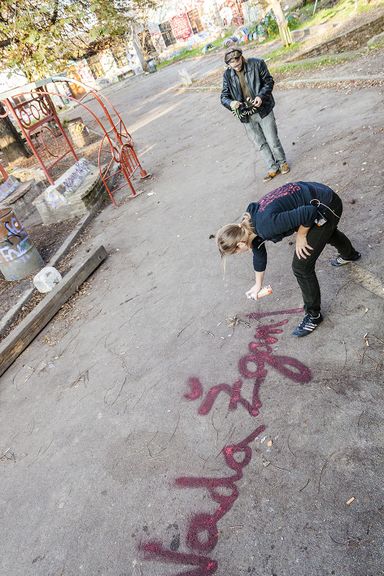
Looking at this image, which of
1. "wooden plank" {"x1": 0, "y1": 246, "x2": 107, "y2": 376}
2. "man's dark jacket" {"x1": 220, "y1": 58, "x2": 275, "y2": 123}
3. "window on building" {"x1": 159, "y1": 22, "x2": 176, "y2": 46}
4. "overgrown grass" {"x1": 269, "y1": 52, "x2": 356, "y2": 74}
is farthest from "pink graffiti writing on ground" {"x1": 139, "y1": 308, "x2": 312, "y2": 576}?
"window on building" {"x1": 159, "y1": 22, "x2": 176, "y2": 46}

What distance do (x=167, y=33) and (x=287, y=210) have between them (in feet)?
145

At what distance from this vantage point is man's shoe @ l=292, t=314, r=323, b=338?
3182mm

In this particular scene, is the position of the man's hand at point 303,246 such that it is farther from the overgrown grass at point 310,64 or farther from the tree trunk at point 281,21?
the tree trunk at point 281,21

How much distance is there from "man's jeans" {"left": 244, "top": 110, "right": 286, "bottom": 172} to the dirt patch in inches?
152

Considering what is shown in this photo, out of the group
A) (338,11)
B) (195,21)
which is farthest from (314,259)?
(195,21)

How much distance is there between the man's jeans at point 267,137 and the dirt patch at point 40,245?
385 cm

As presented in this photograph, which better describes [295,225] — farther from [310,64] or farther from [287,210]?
[310,64]

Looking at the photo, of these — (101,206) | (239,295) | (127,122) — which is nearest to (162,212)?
(101,206)

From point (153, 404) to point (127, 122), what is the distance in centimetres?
1564

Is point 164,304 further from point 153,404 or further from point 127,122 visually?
Result: point 127,122

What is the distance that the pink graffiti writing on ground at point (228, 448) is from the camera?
2.27m

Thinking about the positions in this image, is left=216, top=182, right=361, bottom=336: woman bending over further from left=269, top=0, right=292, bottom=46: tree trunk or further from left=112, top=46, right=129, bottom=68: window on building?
left=112, top=46, right=129, bottom=68: window on building

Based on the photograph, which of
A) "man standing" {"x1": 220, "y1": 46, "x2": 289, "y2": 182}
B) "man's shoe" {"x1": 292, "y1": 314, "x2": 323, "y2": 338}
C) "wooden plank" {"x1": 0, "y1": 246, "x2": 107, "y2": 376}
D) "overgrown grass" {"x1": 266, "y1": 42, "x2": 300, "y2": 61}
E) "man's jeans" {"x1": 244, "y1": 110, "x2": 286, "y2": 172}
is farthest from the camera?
"overgrown grass" {"x1": 266, "y1": 42, "x2": 300, "y2": 61}

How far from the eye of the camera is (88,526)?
8.70 feet
